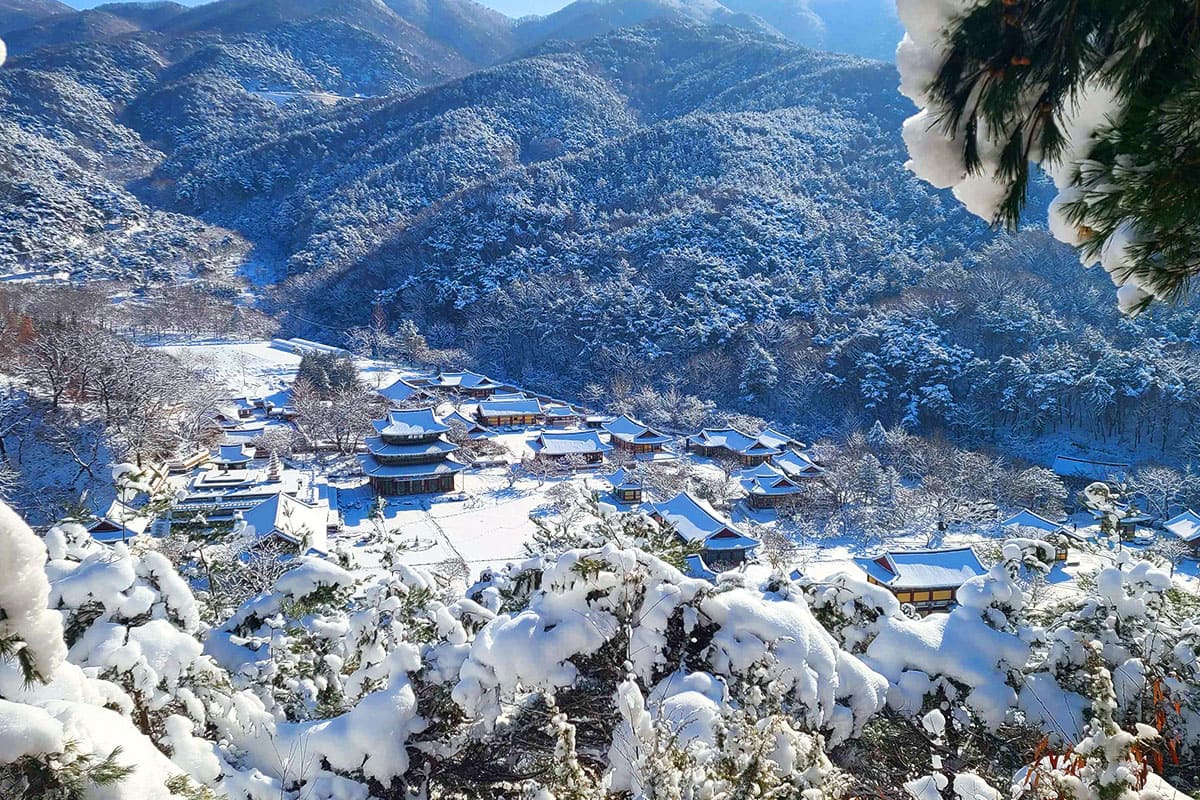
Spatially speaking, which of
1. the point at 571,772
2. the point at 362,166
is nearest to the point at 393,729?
the point at 571,772

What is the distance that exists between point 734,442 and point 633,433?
4489 mm

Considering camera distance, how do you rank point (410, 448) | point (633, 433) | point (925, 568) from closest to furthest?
1. point (925, 568)
2. point (410, 448)
3. point (633, 433)

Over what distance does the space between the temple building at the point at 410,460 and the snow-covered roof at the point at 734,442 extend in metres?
11.6

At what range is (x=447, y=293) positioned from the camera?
5159 centimetres

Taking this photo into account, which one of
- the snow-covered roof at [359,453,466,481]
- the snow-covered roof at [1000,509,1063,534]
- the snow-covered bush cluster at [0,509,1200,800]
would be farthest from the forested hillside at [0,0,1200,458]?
the snow-covered roof at [359,453,466,481]

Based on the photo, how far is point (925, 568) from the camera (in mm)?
14734

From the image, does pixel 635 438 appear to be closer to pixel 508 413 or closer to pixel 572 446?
pixel 572 446

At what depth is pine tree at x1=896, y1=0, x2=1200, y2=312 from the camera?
4.35 ft

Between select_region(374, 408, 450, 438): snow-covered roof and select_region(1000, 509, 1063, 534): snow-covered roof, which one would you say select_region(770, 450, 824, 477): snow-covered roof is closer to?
select_region(1000, 509, 1063, 534): snow-covered roof

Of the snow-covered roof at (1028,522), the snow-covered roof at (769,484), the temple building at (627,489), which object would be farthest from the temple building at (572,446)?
the snow-covered roof at (1028,522)

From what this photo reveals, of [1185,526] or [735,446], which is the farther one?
[735,446]

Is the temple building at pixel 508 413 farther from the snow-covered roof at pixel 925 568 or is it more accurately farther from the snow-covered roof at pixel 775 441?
the snow-covered roof at pixel 925 568

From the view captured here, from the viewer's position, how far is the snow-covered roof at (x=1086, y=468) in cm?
2696

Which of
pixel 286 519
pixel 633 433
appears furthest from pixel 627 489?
pixel 286 519
